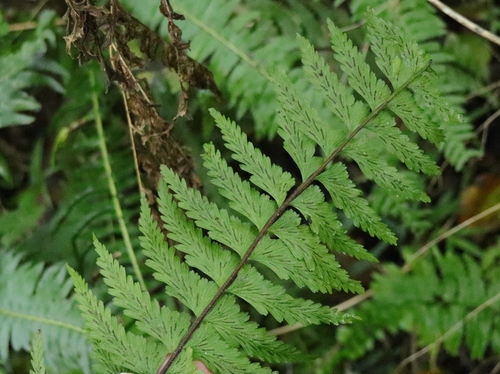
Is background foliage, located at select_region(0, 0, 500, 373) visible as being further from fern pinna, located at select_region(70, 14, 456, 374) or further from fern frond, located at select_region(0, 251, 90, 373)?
fern pinna, located at select_region(70, 14, 456, 374)

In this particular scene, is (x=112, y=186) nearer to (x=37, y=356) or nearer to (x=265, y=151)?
(x=265, y=151)

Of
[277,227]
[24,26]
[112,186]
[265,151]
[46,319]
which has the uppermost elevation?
[277,227]

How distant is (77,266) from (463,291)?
1.19 m

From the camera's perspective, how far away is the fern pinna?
0.86 meters

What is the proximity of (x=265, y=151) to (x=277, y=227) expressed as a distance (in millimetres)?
1056

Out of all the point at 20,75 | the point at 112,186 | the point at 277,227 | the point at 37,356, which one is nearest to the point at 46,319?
the point at 112,186

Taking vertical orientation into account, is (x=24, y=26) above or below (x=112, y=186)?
above

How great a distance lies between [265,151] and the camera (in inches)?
76.0

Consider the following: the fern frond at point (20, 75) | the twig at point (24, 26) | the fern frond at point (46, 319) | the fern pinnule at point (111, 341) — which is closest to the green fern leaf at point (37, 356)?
the fern pinnule at point (111, 341)

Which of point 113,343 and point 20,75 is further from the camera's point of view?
point 20,75

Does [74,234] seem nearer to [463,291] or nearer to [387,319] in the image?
[387,319]

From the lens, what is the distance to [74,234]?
5.07ft

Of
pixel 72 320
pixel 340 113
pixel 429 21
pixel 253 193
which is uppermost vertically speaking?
pixel 429 21

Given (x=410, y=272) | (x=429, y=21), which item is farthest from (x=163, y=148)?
(x=410, y=272)
